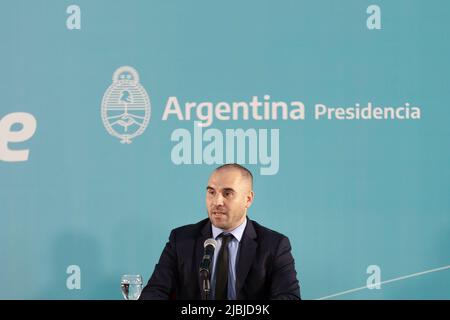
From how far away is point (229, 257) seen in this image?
141 inches

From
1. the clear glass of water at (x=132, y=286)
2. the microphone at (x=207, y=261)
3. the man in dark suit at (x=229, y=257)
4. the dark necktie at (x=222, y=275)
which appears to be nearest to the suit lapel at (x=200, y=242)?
the man in dark suit at (x=229, y=257)

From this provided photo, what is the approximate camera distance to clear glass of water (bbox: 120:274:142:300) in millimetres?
3521

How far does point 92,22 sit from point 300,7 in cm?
136

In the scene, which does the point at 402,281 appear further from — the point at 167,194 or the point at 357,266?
the point at 167,194

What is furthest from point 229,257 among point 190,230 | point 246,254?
point 190,230

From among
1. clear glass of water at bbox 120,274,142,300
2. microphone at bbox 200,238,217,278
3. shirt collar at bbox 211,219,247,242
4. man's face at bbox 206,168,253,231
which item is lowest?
clear glass of water at bbox 120,274,142,300

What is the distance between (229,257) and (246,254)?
0.28 feet

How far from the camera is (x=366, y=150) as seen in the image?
15.9 feet

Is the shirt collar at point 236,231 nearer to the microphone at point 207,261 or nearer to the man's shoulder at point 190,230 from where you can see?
the man's shoulder at point 190,230

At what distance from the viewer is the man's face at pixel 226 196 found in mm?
3525

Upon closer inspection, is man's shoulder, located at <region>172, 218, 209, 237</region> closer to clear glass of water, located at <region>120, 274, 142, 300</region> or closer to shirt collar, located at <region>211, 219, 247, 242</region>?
shirt collar, located at <region>211, 219, 247, 242</region>

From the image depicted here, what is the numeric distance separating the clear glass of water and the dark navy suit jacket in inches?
1.7

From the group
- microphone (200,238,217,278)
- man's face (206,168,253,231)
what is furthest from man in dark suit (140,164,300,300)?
microphone (200,238,217,278)

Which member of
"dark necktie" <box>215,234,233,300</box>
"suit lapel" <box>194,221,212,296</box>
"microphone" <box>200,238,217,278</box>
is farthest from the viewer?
"suit lapel" <box>194,221,212,296</box>
